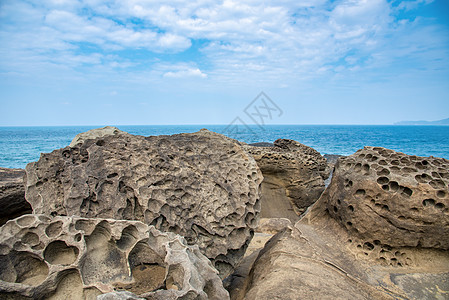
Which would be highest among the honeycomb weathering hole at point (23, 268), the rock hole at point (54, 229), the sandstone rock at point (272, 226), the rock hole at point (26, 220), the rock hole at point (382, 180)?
the rock hole at point (382, 180)

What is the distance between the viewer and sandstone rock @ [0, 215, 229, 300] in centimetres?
188

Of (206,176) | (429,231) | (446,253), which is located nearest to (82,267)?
(206,176)

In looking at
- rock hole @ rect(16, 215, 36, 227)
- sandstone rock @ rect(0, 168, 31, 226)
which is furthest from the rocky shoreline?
sandstone rock @ rect(0, 168, 31, 226)

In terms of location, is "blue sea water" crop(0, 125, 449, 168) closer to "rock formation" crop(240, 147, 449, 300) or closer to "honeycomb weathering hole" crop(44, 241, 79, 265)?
"rock formation" crop(240, 147, 449, 300)

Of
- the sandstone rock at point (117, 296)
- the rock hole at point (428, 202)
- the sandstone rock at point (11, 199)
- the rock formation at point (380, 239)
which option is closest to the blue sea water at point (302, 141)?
the rock formation at point (380, 239)

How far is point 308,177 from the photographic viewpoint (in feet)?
23.5

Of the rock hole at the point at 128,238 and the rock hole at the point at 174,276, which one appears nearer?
the rock hole at the point at 174,276

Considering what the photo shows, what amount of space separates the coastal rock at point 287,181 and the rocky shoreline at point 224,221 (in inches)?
119

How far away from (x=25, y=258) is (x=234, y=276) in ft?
7.77

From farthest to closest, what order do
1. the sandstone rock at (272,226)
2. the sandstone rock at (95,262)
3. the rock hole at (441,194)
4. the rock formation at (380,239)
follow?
the sandstone rock at (272,226), the rock hole at (441,194), the rock formation at (380,239), the sandstone rock at (95,262)

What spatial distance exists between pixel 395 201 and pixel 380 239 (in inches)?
17.9

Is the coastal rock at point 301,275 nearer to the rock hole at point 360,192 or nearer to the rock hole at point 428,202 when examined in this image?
the rock hole at point 360,192

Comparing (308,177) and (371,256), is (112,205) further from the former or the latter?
(308,177)

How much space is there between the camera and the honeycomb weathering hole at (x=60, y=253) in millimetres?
2062
